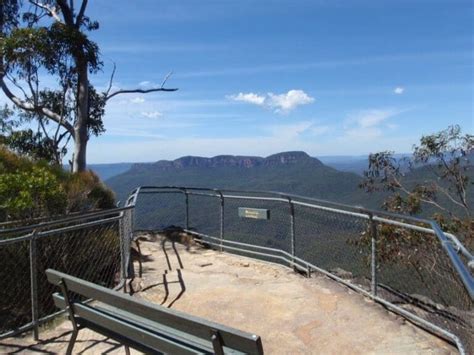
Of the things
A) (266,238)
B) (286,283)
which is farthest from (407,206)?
(286,283)

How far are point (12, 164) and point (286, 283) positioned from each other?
7.06m

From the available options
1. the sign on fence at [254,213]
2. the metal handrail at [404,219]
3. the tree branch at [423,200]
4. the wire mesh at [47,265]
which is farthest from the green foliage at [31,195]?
the tree branch at [423,200]

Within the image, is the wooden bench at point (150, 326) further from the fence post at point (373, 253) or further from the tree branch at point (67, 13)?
the tree branch at point (67, 13)

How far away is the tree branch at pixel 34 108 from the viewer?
700 inches

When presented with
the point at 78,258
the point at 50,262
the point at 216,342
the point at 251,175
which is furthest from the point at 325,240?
the point at 251,175

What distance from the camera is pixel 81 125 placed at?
56.4ft

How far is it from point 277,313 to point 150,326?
2.76 metres

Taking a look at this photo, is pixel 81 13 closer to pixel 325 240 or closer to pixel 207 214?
pixel 207 214

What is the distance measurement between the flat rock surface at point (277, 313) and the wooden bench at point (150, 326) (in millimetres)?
1226

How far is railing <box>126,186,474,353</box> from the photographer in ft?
15.0

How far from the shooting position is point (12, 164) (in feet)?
34.8

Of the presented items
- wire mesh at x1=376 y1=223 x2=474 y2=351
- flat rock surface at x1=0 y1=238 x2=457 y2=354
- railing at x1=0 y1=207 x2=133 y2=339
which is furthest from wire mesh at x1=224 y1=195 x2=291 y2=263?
railing at x1=0 y1=207 x2=133 y2=339

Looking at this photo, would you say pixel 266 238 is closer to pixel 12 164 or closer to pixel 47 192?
pixel 47 192

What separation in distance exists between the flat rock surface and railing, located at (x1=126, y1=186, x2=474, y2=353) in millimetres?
251
